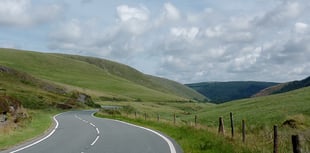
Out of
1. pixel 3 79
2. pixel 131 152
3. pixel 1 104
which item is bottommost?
pixel 131 152

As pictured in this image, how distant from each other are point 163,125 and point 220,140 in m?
13.4

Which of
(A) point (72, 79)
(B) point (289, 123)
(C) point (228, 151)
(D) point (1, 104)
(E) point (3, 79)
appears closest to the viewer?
(C) point (228, 151)

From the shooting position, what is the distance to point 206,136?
1911cm

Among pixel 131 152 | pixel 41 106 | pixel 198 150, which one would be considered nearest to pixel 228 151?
pixel 198 150

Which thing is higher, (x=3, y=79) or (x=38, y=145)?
(x=3, y=79)

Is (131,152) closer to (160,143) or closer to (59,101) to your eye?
(160,143)

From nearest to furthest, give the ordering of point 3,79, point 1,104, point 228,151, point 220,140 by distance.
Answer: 1. point 228,151
2. point 220,140
3. point 1,104
4. point 3,79

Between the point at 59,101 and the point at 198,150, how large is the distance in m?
65.3

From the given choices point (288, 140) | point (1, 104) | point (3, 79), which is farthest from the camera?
point (3, 79)

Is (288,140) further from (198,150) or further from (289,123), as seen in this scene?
(289,123)

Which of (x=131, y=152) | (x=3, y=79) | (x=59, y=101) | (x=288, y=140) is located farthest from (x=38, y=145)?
(x=3, y=79)

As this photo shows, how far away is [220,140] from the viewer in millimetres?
16891

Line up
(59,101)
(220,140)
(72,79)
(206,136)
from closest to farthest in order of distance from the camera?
1. (220,140)
2. (206,136)
3. (59,101)
4. (72,79)

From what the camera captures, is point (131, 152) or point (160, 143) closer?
point (131, 152)
